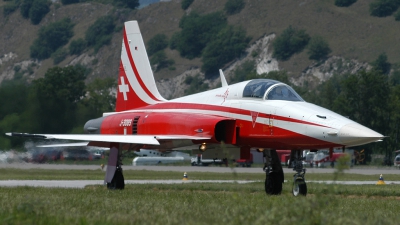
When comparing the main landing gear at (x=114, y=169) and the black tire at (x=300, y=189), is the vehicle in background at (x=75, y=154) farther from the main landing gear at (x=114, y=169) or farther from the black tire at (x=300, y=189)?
the black tire at (x=300, y=189)

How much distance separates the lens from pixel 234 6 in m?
166

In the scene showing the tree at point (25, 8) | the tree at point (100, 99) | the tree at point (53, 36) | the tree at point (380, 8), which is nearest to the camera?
the tree at point (100, 99)

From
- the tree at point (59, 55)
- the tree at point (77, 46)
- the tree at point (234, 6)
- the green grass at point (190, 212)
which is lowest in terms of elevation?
the green grass at point (190, 212)

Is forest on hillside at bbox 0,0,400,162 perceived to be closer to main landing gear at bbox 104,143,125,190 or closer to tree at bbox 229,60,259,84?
tree at bbox 229,60,259,84

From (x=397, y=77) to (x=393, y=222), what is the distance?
358ft

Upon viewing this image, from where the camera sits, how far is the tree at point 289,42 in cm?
13612

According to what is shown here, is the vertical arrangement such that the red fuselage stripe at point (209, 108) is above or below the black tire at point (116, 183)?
above

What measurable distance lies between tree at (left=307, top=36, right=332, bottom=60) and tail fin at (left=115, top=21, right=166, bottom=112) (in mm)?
111996

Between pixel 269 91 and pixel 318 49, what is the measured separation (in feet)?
387

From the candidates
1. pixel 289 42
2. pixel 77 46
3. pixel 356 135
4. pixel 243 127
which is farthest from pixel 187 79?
pixel 356 135

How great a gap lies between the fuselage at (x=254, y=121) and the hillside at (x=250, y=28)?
11109 centimetres

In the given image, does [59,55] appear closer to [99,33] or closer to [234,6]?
[99,33]

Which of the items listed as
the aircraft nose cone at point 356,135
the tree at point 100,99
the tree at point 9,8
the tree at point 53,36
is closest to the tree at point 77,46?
the tree at point 53,36

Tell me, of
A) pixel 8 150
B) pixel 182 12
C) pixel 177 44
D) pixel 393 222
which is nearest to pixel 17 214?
pixel 393 222
